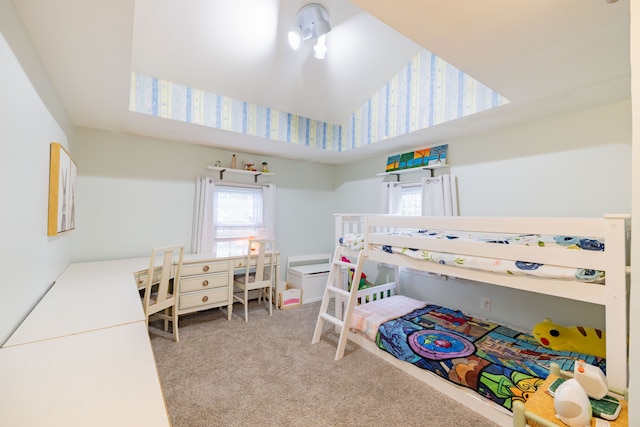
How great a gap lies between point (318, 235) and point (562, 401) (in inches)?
146

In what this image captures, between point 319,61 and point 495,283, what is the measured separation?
2528 millimetres

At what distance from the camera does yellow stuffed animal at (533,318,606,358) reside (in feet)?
6.45

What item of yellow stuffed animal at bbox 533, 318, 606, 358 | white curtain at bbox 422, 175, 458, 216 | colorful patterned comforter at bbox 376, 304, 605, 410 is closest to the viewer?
colorful patterned comforter at bbox 376, 304, 605, 410

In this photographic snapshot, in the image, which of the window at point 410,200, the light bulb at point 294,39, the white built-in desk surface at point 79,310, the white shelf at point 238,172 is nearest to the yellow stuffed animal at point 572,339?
the window at point 410,200

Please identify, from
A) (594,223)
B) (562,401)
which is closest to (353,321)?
(562,401)

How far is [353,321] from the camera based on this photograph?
268 cm

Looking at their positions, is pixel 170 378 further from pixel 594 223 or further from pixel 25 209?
pixel 594 223

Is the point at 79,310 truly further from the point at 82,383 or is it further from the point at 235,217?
the point at 235,217

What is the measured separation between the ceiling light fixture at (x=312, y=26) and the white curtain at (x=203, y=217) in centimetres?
199

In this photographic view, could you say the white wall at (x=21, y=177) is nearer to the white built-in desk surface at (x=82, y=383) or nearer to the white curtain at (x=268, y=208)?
the white built-in desk surface at (x=82, y=383)

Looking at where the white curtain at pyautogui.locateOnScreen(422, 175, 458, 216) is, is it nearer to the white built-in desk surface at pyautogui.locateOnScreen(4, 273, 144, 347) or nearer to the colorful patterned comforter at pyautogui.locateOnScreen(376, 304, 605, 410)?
the colorful patterned comforter at pyautogui.locateOnScreen(376, 304, 605, 410)

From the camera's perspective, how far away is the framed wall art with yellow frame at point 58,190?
176 cm

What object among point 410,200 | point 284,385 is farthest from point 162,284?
point 410,200

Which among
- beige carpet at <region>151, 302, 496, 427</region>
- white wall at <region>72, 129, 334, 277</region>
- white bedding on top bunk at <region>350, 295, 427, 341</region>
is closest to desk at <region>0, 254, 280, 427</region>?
beige carpet at <region>151, 302, 496, 427</region>
